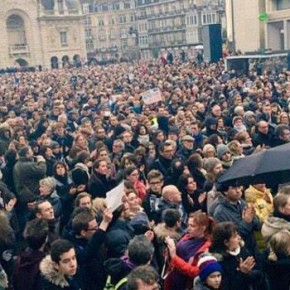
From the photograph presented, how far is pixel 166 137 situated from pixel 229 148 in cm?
276

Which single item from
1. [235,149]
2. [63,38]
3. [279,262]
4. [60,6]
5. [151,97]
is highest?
[60,6]

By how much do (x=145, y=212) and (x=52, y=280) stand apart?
2.32 meters

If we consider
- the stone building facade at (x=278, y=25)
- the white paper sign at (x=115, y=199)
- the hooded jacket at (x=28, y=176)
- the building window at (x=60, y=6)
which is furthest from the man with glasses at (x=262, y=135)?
the building window at (x=60, y=6)

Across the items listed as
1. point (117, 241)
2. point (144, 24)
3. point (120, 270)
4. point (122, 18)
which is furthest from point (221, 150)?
point (122, 18)

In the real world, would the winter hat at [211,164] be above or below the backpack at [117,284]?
above

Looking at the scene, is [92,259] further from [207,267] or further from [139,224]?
[207,267]

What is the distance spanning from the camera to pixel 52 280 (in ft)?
16.0

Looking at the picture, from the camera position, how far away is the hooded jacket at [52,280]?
4.85m

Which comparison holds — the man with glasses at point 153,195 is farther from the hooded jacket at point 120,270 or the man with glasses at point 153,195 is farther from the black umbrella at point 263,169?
the hooded jacket at point 120,270

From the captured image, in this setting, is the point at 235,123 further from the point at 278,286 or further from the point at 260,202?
the point at 278,286

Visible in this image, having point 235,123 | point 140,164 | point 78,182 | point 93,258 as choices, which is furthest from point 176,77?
point 93,258

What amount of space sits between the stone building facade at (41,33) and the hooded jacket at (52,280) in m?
72.2

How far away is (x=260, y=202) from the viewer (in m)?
6.70

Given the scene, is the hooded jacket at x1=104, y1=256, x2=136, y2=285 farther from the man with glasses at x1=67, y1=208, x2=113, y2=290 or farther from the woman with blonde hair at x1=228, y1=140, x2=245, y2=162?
the woman with blonde hair at x1=228, y1=140, x2=245, y2=162
